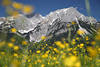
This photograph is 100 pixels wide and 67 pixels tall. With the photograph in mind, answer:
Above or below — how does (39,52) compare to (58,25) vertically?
below

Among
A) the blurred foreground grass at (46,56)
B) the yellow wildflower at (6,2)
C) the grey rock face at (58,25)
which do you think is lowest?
the blurred foreground grass at (46,56)

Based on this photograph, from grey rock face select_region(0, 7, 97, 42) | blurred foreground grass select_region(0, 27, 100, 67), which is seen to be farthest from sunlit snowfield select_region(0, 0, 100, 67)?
grey rock face select_region(0, 7, 97, 42)

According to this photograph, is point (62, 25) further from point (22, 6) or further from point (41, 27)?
point (22, 6)

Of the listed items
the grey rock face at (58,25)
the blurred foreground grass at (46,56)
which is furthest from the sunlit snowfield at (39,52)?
the grey rock face at (58,25)

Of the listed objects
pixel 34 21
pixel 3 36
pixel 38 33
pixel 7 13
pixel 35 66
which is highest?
pixel 34 21

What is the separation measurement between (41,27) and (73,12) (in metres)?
2.88

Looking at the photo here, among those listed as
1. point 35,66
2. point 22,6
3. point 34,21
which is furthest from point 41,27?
point 22,6

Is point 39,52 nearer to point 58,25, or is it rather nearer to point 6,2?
point 6,2

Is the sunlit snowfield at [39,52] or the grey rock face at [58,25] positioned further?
the grey rock face at [58,25]

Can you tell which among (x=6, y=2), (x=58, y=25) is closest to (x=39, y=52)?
(x=6, y=2)

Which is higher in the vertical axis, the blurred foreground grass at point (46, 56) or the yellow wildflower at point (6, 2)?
the yellow wildflower at point (6, 2)

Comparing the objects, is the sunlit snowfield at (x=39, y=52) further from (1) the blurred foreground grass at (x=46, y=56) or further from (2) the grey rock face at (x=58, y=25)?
(2) the grey rock face at (x=58, y=25)

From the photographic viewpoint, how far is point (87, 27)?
7691mm

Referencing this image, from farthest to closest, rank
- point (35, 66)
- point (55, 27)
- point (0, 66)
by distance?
1. point (55, 27)
2. point (35, 66)
3. point (0, 66)
